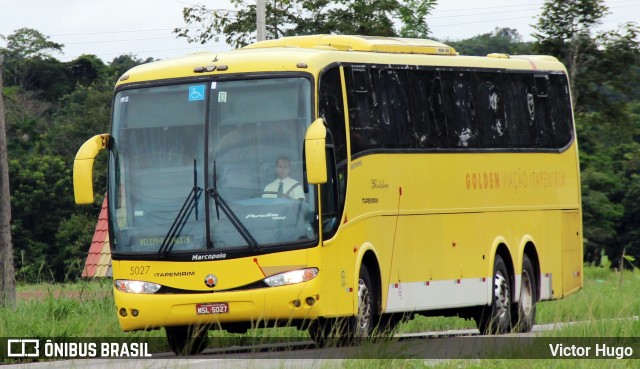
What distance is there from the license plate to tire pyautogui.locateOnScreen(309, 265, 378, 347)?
1047 millimetres

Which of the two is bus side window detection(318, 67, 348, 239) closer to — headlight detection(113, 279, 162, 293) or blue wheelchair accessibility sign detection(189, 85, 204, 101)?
blue wheelchair accessibility sign detection(189, 85, 204, 101)

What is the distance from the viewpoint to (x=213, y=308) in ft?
54.3

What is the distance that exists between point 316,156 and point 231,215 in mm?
1250

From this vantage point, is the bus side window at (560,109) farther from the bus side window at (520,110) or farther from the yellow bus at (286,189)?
the yellow bus at (286,189)

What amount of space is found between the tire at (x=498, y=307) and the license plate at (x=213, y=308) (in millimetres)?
5624

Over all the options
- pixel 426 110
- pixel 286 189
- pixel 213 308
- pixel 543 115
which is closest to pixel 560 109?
pixel 543 115

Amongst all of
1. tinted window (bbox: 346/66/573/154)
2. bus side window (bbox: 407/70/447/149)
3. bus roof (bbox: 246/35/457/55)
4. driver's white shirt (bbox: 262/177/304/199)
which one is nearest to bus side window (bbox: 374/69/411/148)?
tinted window (bbox: 346/66/573/154)

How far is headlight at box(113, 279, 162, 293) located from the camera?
1697cm

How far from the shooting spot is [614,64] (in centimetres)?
4622

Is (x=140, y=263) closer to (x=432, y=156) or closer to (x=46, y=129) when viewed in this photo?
(x=432, y=156)

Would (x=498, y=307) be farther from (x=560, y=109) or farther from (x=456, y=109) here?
(x=560, y=109)

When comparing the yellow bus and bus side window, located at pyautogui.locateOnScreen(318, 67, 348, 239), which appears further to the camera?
bus side window, located at pyautogui.locateOnScreen(318, 67, 348, 239)

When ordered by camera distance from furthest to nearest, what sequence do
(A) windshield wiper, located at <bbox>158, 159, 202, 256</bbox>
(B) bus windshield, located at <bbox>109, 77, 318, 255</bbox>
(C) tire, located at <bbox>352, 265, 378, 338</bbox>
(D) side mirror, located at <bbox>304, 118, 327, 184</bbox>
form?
(C) tire, located at <bbox>352, 265, 378, 338</bbox>
(A) windshield wiper, located at <bbox>158, 159, 202, 256</bbox>
(B) bus windshield, located at <bbox>109, 77, 318, 255</bbox>
(D) side mirror, located at <bbox>304, 118, 327, 184</bbox>

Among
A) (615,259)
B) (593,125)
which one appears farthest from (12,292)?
(615,259)
